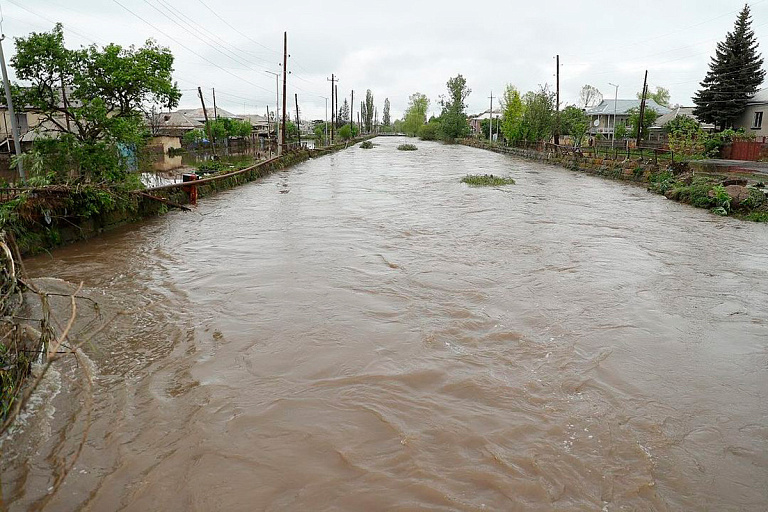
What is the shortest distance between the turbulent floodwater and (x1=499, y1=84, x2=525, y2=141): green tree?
39.9m

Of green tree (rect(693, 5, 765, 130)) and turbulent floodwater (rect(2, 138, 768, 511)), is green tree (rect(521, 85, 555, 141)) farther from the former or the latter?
turbulent floodwater (rect(2, 138, 768, 511))

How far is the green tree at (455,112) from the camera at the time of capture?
267 ft

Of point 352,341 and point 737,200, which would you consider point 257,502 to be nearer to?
point 352,341

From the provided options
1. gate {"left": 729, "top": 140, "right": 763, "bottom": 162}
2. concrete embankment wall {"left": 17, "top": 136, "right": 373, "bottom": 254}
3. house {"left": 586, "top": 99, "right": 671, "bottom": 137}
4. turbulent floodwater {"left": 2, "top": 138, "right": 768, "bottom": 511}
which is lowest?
turbulent floodwater {"left": 2, "top": 138, "right": 768, "bottom": 511}

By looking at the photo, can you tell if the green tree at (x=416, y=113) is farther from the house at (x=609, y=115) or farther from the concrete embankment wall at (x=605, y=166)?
the concrete embankment wall at (x=605, y=166)

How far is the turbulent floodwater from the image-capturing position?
3.93 m

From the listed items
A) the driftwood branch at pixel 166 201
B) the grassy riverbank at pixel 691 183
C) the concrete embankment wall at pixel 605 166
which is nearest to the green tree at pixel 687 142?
the grassy riverbank at pixel 691 183

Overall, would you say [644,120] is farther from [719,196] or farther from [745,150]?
[719,196]

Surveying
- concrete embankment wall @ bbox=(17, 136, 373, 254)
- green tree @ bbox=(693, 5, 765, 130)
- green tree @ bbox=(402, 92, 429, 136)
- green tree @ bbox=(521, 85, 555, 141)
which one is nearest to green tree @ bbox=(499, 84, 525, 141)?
green tree @ bbox=(521, 85, 555, 141)

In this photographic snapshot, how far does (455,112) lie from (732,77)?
4564 centimetres

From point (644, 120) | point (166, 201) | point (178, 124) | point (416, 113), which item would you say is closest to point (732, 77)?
point (644, 120)

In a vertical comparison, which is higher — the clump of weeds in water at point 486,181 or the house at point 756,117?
the house at point 756,117

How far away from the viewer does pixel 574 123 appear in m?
44.1

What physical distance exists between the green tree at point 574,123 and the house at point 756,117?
11.4 metres
